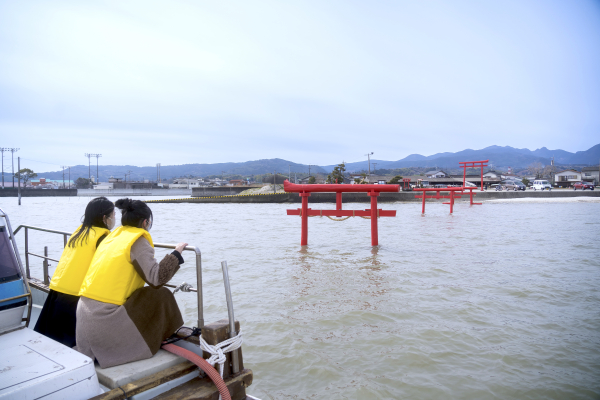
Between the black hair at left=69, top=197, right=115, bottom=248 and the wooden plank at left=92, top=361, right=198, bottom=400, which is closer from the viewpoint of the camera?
the wooden plank at left=92, top=361, right=198, bottom=400

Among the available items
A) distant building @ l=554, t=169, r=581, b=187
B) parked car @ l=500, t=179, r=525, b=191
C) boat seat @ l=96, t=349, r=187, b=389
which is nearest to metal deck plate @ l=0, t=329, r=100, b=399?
boat seat @ l=96, t=349, r=187, b=389

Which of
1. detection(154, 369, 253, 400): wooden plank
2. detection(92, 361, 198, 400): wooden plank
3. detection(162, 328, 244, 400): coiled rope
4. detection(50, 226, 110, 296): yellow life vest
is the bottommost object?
detection(154, 369, 253, 400): wooden plank

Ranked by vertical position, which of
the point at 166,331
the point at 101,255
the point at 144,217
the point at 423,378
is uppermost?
the point at 144,217

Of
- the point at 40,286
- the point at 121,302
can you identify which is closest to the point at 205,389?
the point at 121,302

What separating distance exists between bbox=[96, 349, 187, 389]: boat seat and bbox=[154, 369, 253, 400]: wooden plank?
194 mm

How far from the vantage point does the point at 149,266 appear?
2.62m

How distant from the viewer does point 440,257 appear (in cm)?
962

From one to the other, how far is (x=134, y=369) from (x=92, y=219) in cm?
143

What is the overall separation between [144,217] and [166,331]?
2.99 ft

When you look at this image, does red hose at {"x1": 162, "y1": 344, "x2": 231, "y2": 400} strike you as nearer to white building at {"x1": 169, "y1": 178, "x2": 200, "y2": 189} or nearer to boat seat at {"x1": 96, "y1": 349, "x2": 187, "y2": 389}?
boat seat at {"x1": 96, "y1": 349, "x2": 187, "y2": 389}

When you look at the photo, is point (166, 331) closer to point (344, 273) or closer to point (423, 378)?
point (423, 378)

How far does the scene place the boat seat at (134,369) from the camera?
2.38 m

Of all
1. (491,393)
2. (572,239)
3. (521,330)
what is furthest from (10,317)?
(572,239)

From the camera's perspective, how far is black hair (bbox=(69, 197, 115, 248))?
3.20 m
